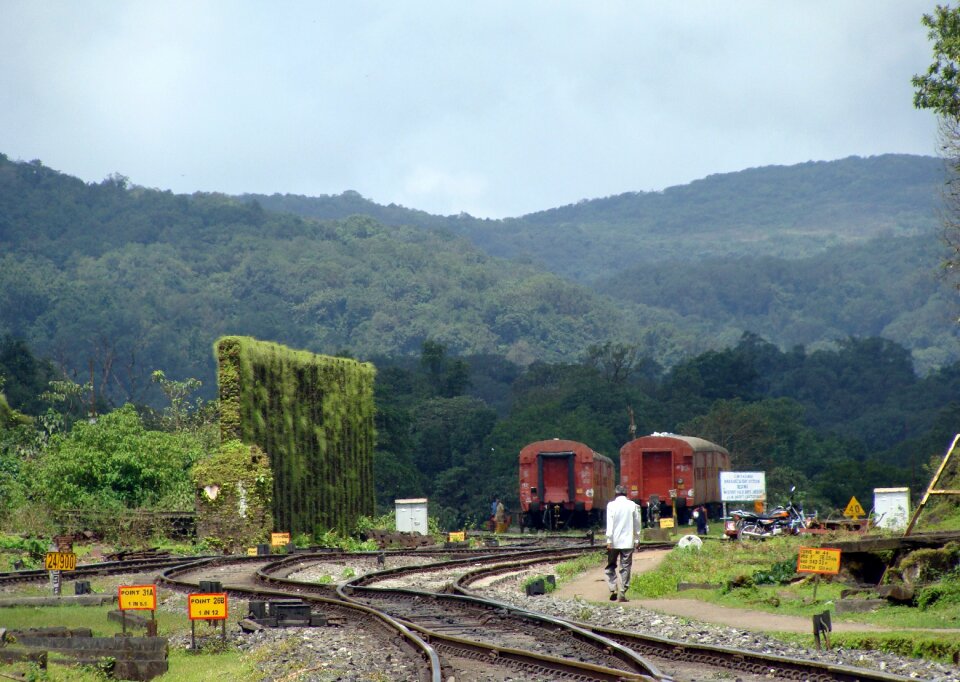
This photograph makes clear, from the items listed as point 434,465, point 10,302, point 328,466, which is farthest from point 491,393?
point 328,466

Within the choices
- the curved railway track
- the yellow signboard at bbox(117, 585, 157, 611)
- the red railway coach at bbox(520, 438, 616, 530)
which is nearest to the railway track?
the curved railway track

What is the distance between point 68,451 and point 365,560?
12.7 m

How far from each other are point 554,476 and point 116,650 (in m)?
35.0

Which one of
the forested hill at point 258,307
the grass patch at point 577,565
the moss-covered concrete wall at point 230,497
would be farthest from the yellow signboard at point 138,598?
the forested hill at point 258,307

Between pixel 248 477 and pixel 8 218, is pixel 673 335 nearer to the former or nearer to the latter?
pixel 8 218

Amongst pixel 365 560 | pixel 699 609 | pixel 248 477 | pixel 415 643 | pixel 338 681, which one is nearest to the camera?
pixel 338 681

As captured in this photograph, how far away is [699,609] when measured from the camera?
15883 mm

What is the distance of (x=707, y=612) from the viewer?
1548 cm

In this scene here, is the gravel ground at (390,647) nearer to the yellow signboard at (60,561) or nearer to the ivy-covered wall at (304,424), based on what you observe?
the yellow signboard at (60,561)

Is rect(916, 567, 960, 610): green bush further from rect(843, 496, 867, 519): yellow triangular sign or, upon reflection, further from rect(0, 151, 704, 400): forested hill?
rect(0, 151, 704, 400): forested hill

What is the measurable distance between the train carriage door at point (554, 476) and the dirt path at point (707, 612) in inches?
961

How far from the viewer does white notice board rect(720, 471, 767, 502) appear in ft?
109

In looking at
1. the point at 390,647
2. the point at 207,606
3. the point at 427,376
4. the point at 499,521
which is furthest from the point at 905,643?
the point at 427,376

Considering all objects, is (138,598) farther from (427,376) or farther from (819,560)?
(427,376)
